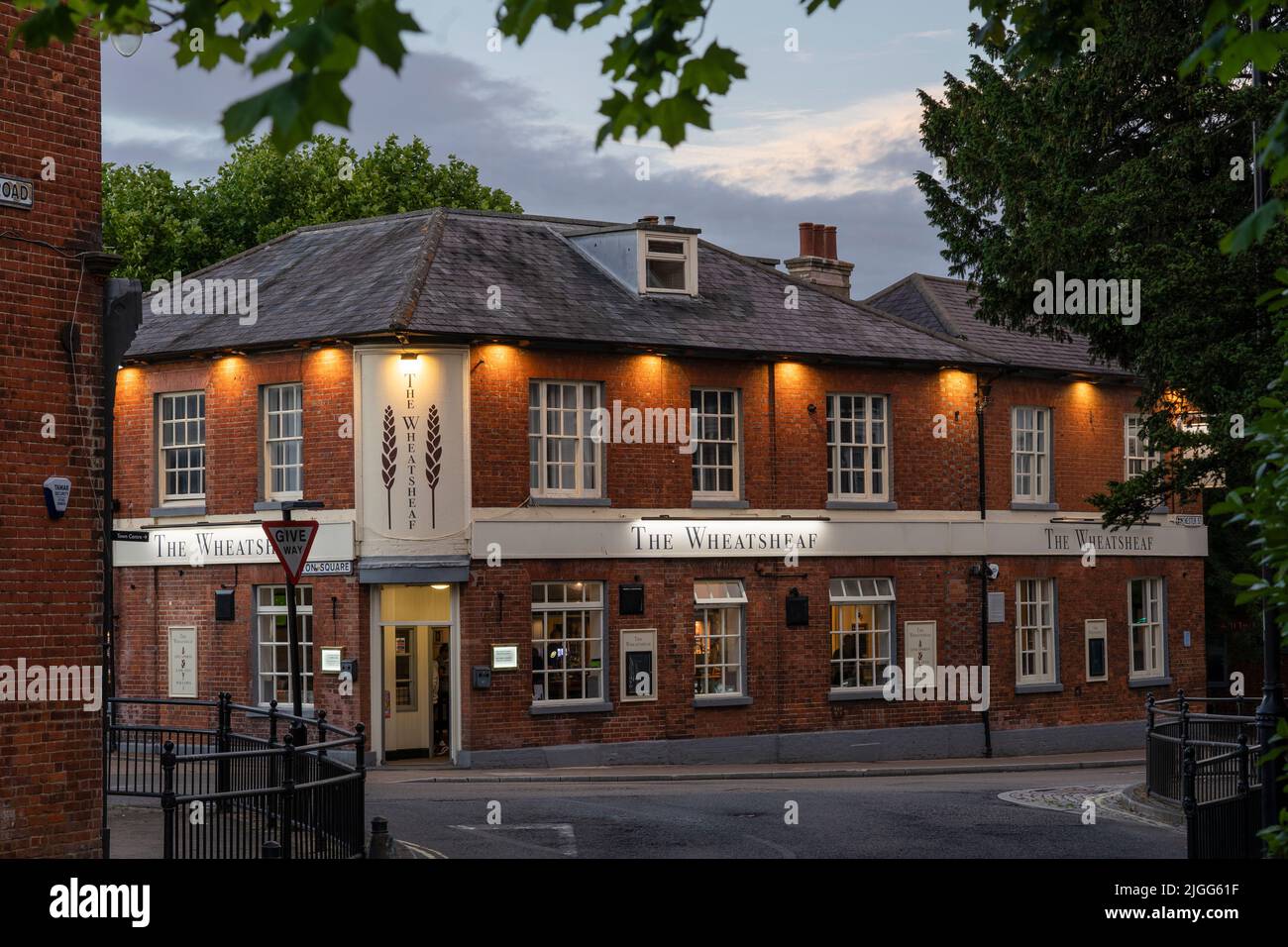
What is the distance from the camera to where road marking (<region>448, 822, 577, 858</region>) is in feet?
56.5

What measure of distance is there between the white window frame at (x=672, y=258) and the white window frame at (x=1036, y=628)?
29.1 ft

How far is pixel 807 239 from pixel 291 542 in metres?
21.6

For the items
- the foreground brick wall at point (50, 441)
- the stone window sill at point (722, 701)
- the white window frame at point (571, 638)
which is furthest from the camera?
the stone window sill at point (722, 701)

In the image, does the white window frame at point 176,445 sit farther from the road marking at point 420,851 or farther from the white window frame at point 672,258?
the road marking at point 420,851

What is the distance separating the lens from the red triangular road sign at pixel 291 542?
18.6m

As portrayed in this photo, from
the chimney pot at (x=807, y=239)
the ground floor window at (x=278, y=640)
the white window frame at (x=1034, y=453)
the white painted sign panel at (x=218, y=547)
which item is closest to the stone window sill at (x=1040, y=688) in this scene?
the white window frame at (x=1034, y=453)

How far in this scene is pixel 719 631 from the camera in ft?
98.2

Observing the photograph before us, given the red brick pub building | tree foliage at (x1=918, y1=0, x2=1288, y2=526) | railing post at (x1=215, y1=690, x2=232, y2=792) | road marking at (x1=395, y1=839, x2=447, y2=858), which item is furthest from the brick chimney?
road marking at (x1=395, y1=839, x2=447, y2=858)

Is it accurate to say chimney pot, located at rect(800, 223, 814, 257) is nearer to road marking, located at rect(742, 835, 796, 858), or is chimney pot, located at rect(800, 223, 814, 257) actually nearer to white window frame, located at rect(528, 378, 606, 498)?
white window frame, located at rect(528, 378, 606, 498)

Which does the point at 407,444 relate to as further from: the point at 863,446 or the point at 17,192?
the point at 17,192

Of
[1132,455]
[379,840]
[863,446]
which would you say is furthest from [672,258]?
[379,840]

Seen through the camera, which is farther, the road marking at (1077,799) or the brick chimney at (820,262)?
the brick chimney at (820,262)
